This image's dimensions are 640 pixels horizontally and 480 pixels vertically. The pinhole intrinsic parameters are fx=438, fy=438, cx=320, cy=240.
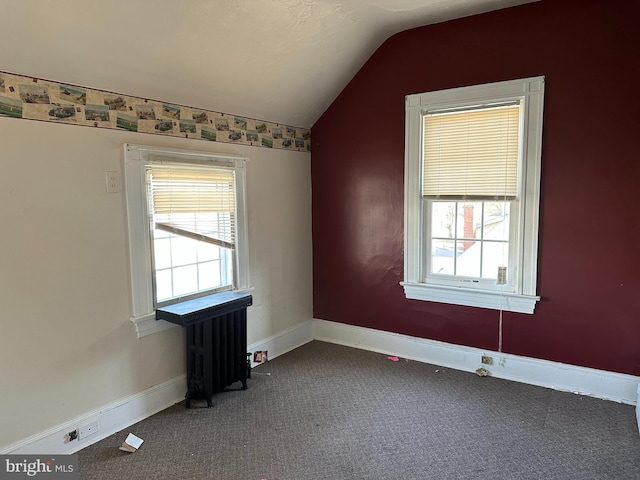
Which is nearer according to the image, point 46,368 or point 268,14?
point 46,368

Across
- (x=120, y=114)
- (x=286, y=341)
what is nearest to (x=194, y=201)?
(x=120, y=114)

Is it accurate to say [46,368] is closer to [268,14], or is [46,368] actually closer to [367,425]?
[367,425]

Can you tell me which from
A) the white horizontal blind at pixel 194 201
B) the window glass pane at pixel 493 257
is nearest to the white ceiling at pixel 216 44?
the white horizontal blind at pixel 194 201

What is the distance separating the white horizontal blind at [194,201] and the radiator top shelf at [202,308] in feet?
1.47

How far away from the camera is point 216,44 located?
2777 mm

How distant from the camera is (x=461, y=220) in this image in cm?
360

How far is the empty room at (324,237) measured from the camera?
2371 millimetres

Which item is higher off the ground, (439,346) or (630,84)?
(630,84)

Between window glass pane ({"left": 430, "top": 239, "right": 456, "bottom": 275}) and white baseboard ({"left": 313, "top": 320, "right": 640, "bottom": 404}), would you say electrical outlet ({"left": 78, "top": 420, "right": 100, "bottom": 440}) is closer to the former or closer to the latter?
white baseboard ({"left": 313, "top": 320, "right": 640, "bottom": 404})

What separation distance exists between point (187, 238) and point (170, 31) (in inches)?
53.7

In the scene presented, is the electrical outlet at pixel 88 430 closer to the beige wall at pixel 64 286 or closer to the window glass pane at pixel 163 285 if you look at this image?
the beige wall at pixel 64 286

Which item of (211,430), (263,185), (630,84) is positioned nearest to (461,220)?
(630,84)

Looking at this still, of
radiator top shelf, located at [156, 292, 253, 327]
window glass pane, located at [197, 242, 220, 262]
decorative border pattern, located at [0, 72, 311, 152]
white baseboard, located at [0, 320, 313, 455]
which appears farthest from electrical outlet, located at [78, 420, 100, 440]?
decorative border pattern, located at [0, 72, 311, 152]

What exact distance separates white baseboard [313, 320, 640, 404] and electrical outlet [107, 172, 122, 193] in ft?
7.86
